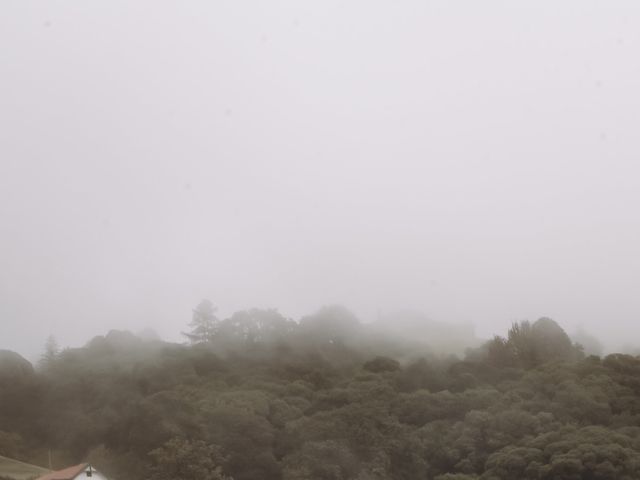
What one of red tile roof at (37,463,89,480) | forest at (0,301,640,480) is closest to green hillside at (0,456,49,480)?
forest at (0,301,640,480)

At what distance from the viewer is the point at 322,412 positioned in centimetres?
4697

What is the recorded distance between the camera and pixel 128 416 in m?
46.5

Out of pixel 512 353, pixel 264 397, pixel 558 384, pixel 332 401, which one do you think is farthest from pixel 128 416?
pixel 512 353

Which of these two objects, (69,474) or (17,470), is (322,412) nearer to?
(17,470)

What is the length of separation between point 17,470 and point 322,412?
15.5 metres

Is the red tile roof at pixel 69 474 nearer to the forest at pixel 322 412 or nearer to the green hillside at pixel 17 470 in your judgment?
the forest at pixel 322 412

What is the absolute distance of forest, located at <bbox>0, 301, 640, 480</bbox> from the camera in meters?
39.5

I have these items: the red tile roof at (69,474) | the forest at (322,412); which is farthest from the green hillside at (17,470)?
the red tile roof at (69,474)

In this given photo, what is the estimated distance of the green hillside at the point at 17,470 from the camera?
1588 inches

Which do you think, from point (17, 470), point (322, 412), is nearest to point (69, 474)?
point (17, 470)

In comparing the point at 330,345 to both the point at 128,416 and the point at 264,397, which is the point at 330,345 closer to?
the point at 264,397

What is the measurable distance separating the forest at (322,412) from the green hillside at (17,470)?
2.08 metres

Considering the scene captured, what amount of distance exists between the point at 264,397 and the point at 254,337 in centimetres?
2210

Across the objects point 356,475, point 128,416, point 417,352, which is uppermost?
point 417,352
